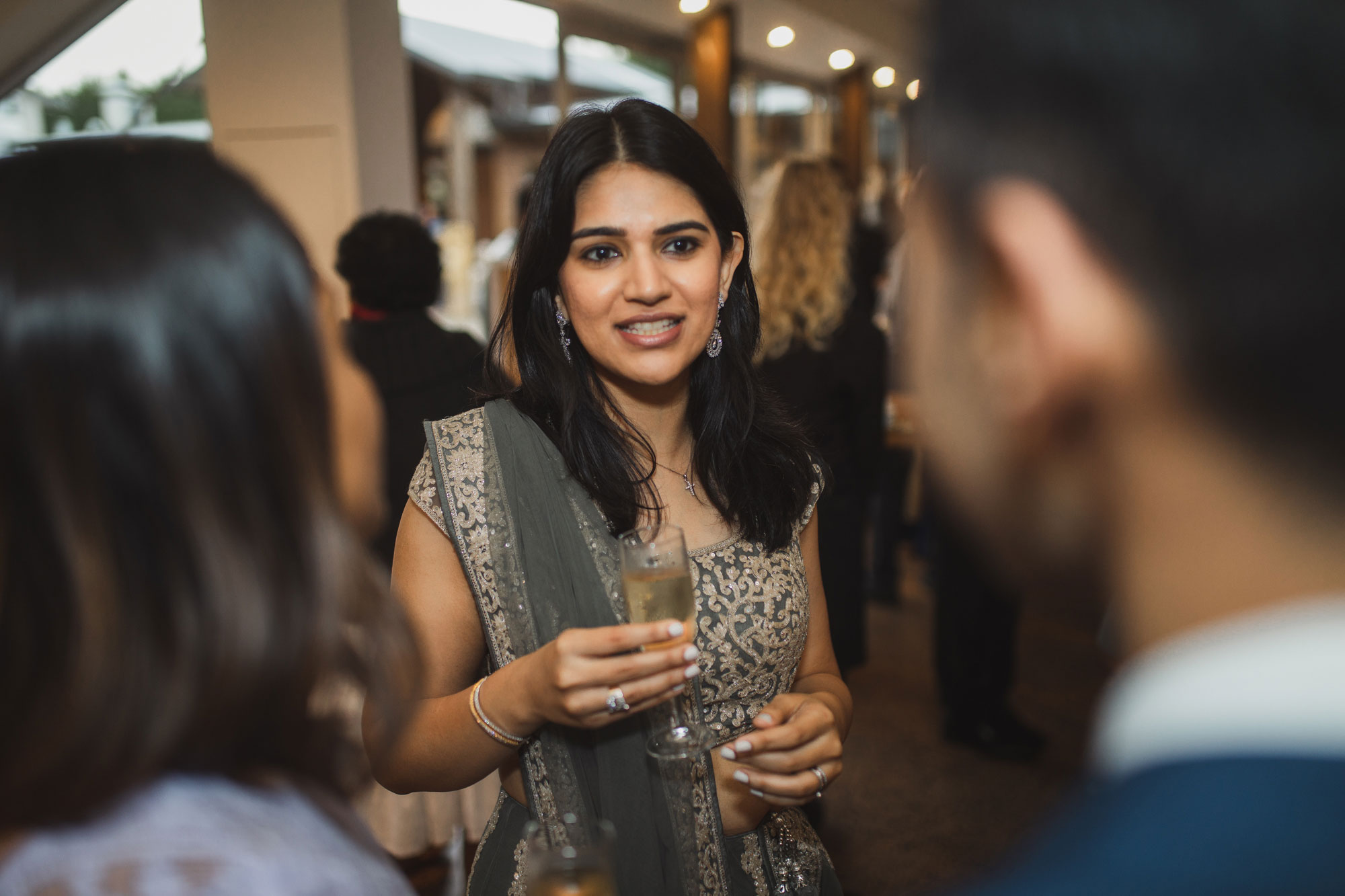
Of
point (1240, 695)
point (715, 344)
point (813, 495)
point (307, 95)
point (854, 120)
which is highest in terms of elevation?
point (854, 120)

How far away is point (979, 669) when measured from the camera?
3.42 meters

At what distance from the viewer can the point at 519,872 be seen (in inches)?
51.4

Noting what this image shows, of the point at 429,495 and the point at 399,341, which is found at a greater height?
the point at 399,341

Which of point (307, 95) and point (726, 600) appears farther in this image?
point (307, 95)

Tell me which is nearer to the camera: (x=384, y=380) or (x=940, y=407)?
(x=940, y=407)

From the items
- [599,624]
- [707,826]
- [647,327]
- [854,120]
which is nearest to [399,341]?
[647,327]

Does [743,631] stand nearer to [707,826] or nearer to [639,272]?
[707,826]

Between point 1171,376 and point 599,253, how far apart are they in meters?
1.06

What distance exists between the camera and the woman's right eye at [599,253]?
1.42m

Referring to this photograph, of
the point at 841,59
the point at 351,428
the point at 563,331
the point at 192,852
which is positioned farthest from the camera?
the point at 841,59

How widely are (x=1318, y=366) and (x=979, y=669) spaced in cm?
322

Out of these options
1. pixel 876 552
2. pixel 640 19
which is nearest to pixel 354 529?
pixel 876 552

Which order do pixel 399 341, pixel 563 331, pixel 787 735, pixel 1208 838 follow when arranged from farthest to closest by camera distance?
pixel 399 341 → pixel 563 331 → pixel 787 735 → pixel 1208 838

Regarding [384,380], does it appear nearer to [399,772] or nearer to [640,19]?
[399,772]
